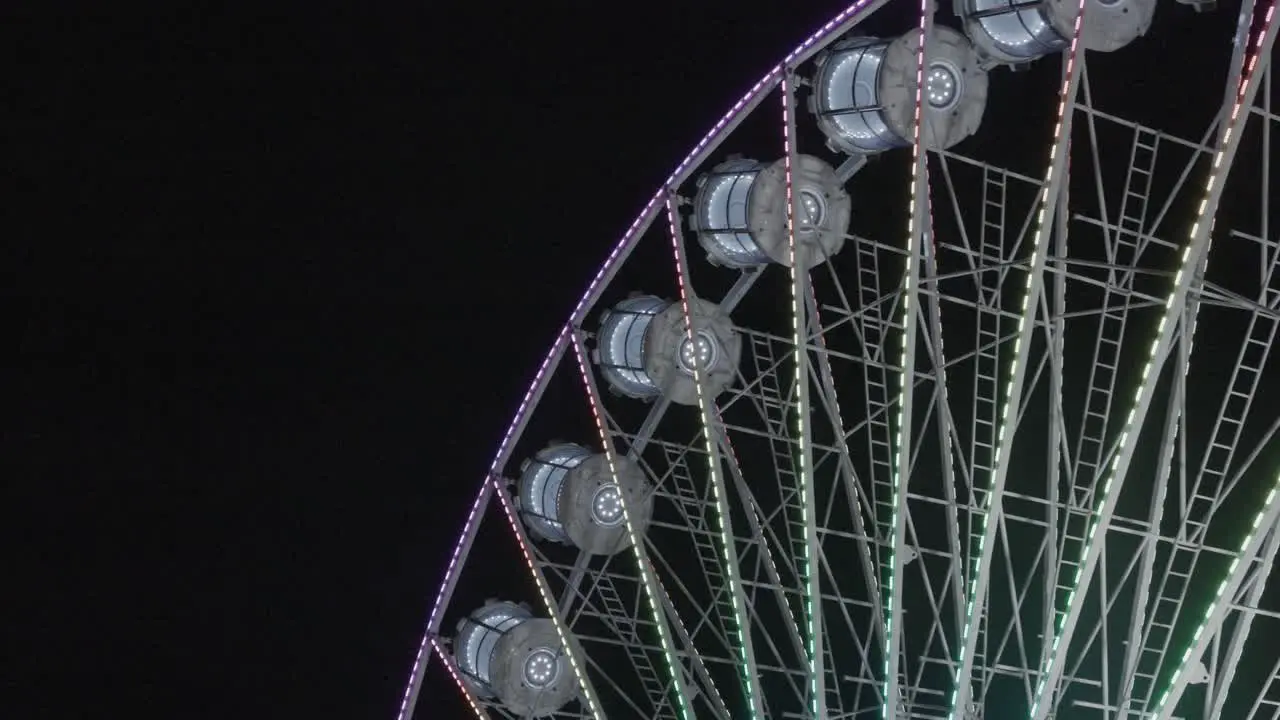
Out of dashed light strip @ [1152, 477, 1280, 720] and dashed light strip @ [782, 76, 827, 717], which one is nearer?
dashed light strip @ [1152, 477, 1280, 720]

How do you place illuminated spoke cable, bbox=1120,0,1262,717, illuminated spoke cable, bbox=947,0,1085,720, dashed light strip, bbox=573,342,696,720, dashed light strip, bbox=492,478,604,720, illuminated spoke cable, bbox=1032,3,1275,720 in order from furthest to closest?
dashed light strip, bbox=492,478,604,720 → dashed light strip, bbox=573,342,696,720 → illuminated spoke cable, bbox=1120,0,1262,717 → illuminated spoke cable, bbox=947,0,1085,720 → illuminated spoke cable, bbox=1032,3,1275,720

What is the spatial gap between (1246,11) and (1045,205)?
2.73m

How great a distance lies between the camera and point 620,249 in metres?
15.2

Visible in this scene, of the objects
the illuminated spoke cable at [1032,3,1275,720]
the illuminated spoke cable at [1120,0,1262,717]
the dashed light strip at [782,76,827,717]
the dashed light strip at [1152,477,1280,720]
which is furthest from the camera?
the dashed light strip at [782,76,827,717]

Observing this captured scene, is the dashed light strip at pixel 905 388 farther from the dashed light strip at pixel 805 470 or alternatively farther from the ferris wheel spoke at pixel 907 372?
the dashed light strip at pixel 805 470

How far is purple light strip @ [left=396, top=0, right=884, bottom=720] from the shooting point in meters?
13.9

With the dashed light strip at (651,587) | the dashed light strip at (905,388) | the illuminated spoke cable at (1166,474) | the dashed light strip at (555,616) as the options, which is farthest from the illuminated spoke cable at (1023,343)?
the dashed light strip at (555,616)

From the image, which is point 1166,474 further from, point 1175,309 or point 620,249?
point 620,249

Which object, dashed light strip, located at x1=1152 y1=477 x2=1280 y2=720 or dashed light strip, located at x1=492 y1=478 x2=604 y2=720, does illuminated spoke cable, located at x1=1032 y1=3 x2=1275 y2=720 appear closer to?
dashed light strip, located at x1=1152 y1=477 x2=1280 y2=720

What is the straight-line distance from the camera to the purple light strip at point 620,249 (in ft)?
45.6

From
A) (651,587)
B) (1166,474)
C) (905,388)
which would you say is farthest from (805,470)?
(1166,474)

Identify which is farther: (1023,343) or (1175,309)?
(1023,343)

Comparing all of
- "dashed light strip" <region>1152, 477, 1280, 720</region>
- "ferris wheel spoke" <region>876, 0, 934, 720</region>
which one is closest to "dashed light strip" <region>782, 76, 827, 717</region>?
"ferris wheel spoke" <region>876, 0, 934, 720</region>

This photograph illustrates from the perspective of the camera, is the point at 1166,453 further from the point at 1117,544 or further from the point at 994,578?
the point at 1117,544
